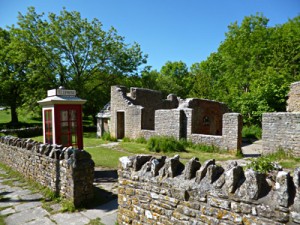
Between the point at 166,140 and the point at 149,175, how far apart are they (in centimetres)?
935

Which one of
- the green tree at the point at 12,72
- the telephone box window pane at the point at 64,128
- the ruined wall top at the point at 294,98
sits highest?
the green tree at the point at 12,72

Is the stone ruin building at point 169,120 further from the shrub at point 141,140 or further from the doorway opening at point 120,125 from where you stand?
the shrub at point 141,140

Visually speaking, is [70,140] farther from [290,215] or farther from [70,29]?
[70,29]

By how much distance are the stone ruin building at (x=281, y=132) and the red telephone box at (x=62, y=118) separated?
28.7ft

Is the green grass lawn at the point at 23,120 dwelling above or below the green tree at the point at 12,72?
below

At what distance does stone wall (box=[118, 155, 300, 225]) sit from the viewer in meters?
2.35

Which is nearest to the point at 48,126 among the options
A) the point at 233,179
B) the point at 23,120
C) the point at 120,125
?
the point at 233,179

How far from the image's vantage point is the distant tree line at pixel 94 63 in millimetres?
21498

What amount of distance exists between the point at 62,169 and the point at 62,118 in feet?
8.44

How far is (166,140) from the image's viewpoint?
1290 cm

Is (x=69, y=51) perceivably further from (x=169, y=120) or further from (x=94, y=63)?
(x=169, y=120)

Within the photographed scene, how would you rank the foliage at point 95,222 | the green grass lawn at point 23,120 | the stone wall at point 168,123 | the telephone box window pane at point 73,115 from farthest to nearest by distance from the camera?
the green grass lawn at point 23,120
the stone wall at point 168,123
the telephone box window pane at point 73,115
the foliage at point 95,222

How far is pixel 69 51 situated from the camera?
2388cm

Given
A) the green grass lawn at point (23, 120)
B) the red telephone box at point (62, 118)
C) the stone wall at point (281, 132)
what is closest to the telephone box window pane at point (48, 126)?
the red telephone box at point (62, 118)
